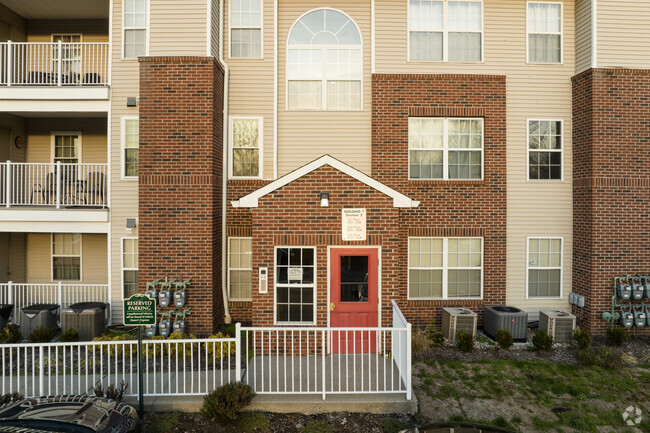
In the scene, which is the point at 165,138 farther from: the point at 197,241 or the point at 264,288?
the point at 264,288

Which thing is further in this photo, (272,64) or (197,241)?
(272,64)

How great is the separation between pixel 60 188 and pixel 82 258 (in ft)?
8.30

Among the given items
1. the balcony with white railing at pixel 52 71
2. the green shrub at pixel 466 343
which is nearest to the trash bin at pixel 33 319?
the balcony with white railing at pixel 52 71

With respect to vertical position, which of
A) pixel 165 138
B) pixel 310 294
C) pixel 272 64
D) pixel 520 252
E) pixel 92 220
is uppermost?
pixel 272 64

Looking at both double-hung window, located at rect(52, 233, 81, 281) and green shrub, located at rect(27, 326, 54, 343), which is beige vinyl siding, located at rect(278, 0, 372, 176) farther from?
double-hung window, located at rect(52, 233, 81, 281)

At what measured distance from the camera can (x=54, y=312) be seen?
9914 millimetres

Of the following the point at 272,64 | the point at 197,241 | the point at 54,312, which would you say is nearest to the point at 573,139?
the point at 272,64

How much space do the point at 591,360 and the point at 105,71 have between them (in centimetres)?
1499

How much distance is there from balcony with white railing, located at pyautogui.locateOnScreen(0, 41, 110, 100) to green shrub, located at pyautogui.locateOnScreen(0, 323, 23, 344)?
604 cm

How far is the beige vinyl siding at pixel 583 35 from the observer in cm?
1053

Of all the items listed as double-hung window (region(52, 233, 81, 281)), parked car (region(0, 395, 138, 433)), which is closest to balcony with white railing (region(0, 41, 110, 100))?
double-hung window (region(52, 233, 81, 281))

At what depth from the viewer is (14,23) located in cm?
1195

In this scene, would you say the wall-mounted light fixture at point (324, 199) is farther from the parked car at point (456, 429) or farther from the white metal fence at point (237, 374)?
the parked car at point (456, 429)

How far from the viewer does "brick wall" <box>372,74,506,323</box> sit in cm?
1066
